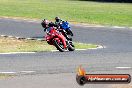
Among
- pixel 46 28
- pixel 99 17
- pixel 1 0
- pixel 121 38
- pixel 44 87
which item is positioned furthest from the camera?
pixel 1 0

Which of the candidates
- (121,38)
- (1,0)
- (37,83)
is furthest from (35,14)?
(37,83)

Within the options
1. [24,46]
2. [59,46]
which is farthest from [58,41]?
[24,46]

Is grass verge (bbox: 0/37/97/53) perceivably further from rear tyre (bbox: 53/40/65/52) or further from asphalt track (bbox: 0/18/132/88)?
asphalt track (bbox: 0/18/132/88)

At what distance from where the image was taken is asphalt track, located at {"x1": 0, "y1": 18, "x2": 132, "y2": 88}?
1048 cm

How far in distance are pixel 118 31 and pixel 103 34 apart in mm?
2098

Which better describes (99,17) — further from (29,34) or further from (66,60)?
(66,60)

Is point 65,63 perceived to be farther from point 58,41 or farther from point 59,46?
point 58,41

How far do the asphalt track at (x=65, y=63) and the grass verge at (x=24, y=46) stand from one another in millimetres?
1174

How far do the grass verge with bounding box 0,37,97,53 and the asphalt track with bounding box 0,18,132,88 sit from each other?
3.85 feet

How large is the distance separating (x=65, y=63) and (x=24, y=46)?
5172mm

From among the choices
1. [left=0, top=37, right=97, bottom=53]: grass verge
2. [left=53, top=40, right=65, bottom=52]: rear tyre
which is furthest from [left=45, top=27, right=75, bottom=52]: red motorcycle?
[left=0, top=37, right=97, bottom=53]: grass verge

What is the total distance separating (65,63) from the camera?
14539 mm

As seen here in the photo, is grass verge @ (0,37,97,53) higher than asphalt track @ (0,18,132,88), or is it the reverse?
asphalt track @ (0,18,132,88)

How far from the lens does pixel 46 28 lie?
765 inches
